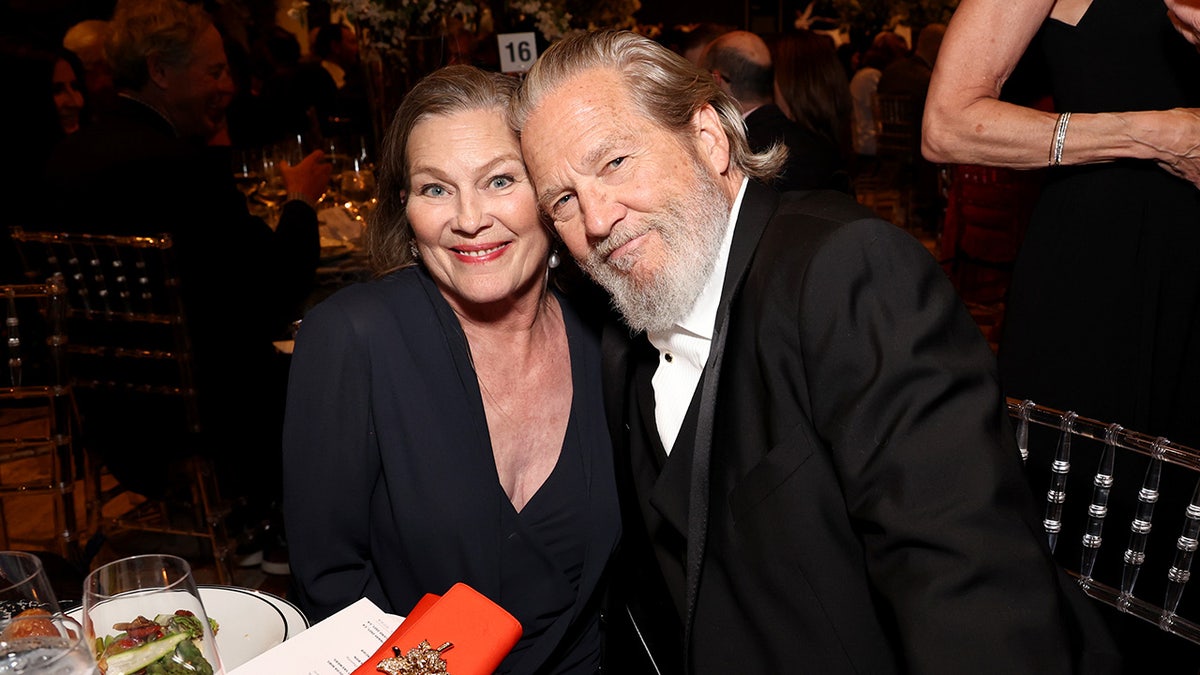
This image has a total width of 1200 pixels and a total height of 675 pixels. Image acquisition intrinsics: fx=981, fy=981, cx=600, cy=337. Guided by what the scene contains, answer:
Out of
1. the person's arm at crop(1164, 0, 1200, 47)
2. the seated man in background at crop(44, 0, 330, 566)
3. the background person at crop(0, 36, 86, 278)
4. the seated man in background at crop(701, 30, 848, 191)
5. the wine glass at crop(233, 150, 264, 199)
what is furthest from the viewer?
the background person at crop(0, 36, 86, 278)

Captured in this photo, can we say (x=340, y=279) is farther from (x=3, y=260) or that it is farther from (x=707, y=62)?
(x=3, y=260)

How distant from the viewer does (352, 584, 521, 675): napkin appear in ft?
3.76

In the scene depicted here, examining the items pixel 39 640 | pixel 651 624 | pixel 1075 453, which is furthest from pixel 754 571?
pixel 39 640

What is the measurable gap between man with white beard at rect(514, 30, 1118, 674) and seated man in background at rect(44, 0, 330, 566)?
6.16 feet

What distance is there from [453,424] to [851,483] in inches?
34.3

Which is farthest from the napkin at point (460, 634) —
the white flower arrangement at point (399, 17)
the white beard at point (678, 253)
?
the white flower arrangement at point (399, 17)

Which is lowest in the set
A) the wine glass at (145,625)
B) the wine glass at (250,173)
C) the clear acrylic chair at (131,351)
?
the clear acrylic chair at (131,351)

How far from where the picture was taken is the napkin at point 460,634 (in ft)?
3.76

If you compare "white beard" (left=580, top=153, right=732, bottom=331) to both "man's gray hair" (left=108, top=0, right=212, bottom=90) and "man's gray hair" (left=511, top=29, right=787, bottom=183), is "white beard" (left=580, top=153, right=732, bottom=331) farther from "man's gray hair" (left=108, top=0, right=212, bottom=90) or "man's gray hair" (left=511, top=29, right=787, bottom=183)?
"man's gray hair" (left=108, top=0, right=212, bottom=90)

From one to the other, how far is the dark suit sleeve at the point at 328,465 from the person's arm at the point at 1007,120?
125 centimetres

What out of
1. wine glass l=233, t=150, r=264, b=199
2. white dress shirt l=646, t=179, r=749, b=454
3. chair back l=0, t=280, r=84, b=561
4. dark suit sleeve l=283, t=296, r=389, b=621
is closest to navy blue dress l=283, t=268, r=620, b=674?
dark suit sleeve l=283, t=296, r=389, b=621

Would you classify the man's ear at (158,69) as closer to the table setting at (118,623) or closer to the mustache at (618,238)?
the mustache at (618,238)

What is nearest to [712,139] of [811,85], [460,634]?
[460,634]

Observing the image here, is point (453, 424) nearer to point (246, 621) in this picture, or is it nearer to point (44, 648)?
point (246, 621)
